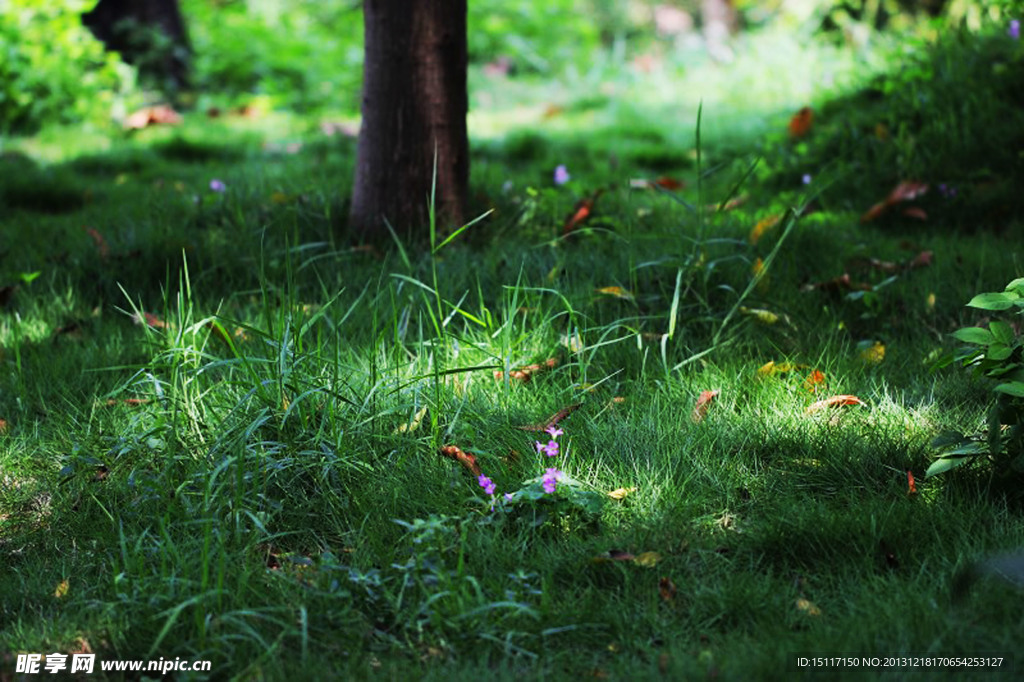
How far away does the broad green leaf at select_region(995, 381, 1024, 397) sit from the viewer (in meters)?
1.89

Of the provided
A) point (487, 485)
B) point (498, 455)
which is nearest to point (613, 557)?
point (487, 485)

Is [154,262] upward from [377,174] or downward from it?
downward

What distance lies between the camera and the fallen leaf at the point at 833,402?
244 cm

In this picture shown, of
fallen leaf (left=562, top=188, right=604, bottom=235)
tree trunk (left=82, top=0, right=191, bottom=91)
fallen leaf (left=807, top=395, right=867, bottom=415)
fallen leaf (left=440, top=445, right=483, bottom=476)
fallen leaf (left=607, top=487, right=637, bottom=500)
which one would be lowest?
fallen leaf (left=607, top=487, right=637, bottom=500)

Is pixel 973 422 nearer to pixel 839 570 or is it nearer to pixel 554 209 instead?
pixel 839 570

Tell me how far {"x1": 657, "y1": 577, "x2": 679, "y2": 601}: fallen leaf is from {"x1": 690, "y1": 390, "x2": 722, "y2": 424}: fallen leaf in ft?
2.04

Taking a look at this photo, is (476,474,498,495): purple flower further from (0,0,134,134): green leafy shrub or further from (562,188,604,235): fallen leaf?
(0,0,134,134): green leafy shrub

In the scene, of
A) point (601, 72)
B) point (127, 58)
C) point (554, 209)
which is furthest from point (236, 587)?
point (601, 72)

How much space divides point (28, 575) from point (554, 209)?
245 cm

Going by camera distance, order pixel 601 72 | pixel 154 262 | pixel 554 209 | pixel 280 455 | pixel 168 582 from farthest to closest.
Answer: pixel 601 72 → pixel 554 209 → pixel 154 262 → pixel 280 455 → pixel 168 582

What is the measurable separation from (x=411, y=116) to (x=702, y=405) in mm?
1659

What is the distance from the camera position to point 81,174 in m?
5.20

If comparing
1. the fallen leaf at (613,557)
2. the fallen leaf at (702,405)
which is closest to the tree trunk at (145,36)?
the fallen leaf at (702,405)

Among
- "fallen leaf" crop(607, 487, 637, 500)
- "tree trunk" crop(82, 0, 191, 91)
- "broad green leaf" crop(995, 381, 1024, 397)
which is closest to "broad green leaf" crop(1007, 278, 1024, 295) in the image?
"broad green leaf" crop(995, 381, 1024, 397)
